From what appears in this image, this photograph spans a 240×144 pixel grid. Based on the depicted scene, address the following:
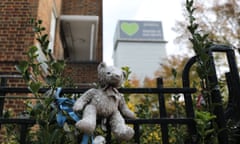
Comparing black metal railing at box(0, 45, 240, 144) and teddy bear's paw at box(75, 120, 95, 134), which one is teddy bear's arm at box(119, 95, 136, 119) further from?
teddy bear's paw at box(75, 120, 95, 134)

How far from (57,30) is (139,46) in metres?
55.4

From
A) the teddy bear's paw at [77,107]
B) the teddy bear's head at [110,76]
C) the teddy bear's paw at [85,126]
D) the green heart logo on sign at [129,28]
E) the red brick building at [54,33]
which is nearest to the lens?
the teddy bear's paw at [85,126]

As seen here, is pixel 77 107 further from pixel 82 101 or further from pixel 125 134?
pixel 125 134

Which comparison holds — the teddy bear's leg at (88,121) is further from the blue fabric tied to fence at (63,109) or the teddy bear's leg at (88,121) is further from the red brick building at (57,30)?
the red brick building at (57,30)

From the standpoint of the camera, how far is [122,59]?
182 ft

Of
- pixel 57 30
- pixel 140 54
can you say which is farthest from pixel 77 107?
pixel 140 54

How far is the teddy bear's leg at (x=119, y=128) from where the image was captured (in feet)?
4.22

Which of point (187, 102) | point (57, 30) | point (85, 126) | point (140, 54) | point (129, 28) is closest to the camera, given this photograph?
point (85, 126)

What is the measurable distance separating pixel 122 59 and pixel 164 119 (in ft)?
177

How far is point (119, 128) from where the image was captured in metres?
1.34

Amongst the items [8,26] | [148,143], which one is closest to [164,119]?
[148,143]

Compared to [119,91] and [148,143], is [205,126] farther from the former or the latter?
[148,143]

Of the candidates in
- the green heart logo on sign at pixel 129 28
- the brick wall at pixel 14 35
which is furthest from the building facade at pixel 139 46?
the brick wall at pixel 14 35

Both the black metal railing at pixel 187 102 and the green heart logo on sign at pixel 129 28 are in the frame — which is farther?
the green heart logo on sign at pixel 129 28
